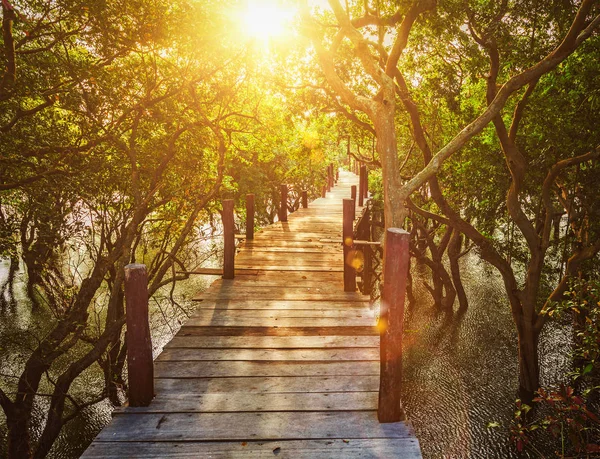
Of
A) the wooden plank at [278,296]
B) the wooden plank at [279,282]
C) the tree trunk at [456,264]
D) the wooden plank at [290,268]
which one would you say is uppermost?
the wooden plank at [290,268]

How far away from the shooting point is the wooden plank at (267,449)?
2936mm

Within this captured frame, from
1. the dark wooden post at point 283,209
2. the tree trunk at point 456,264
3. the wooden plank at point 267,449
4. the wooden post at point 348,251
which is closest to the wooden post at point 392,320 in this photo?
the wooden plank at point 267,449

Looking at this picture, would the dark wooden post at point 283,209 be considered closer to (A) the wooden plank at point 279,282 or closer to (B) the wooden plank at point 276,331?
(A) the wooden plank at point 279,282

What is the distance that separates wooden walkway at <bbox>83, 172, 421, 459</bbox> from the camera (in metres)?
3.04

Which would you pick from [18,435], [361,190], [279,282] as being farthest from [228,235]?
[361,190]

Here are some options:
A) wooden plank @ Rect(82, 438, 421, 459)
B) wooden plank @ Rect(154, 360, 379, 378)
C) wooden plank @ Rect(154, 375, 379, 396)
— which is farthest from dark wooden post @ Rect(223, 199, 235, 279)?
wooden plank @ Rect(82, 438, 421, 459)

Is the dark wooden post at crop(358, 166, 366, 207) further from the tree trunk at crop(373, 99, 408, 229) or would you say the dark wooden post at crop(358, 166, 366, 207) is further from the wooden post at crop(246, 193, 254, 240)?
the tree trunk at crop(373, 99, 408, 229)

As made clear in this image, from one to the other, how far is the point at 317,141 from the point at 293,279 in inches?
739

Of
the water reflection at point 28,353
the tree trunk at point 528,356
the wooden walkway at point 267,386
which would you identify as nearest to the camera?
the wooden walkway at point 267,386

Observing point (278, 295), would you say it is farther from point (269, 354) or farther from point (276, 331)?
point (269, 354)

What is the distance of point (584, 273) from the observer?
40.2ft

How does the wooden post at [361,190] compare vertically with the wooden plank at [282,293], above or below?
above

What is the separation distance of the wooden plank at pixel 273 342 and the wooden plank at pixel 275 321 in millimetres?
387

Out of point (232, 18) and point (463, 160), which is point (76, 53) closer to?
point (232, 18)
